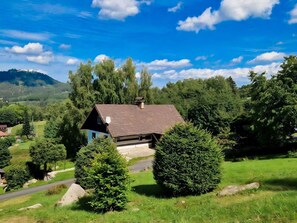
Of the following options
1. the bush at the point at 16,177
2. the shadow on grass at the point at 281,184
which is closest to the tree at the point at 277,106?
the shadow on grass at the point at 281,184

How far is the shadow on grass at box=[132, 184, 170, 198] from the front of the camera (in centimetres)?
1548

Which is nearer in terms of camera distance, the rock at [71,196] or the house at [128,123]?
the rock at [71,196]

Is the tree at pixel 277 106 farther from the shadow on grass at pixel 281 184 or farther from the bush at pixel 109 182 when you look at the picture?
the bush at pixel 109 182

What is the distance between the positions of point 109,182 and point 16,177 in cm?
2896

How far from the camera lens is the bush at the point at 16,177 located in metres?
37.0

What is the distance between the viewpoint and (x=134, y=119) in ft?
141

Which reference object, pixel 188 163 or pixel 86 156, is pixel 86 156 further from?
pixel 188 163

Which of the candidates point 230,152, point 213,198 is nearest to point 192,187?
point 213,198

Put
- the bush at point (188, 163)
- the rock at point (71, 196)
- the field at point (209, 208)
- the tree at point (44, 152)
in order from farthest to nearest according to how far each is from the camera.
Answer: the tree at point (44, 152), the rock at point (71, 196), the bush at point (188, 163), the field at point (209, 208)

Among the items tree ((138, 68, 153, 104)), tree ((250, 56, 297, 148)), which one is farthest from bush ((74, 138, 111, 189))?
tree ((138, 68, 153, 104))

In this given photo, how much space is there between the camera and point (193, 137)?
14453 millimetres

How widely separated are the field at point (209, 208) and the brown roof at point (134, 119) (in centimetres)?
2393

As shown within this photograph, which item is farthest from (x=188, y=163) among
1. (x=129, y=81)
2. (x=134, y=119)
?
(x=129, y=81)

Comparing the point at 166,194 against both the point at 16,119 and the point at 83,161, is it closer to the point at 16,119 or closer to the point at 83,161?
the point at 83,161
